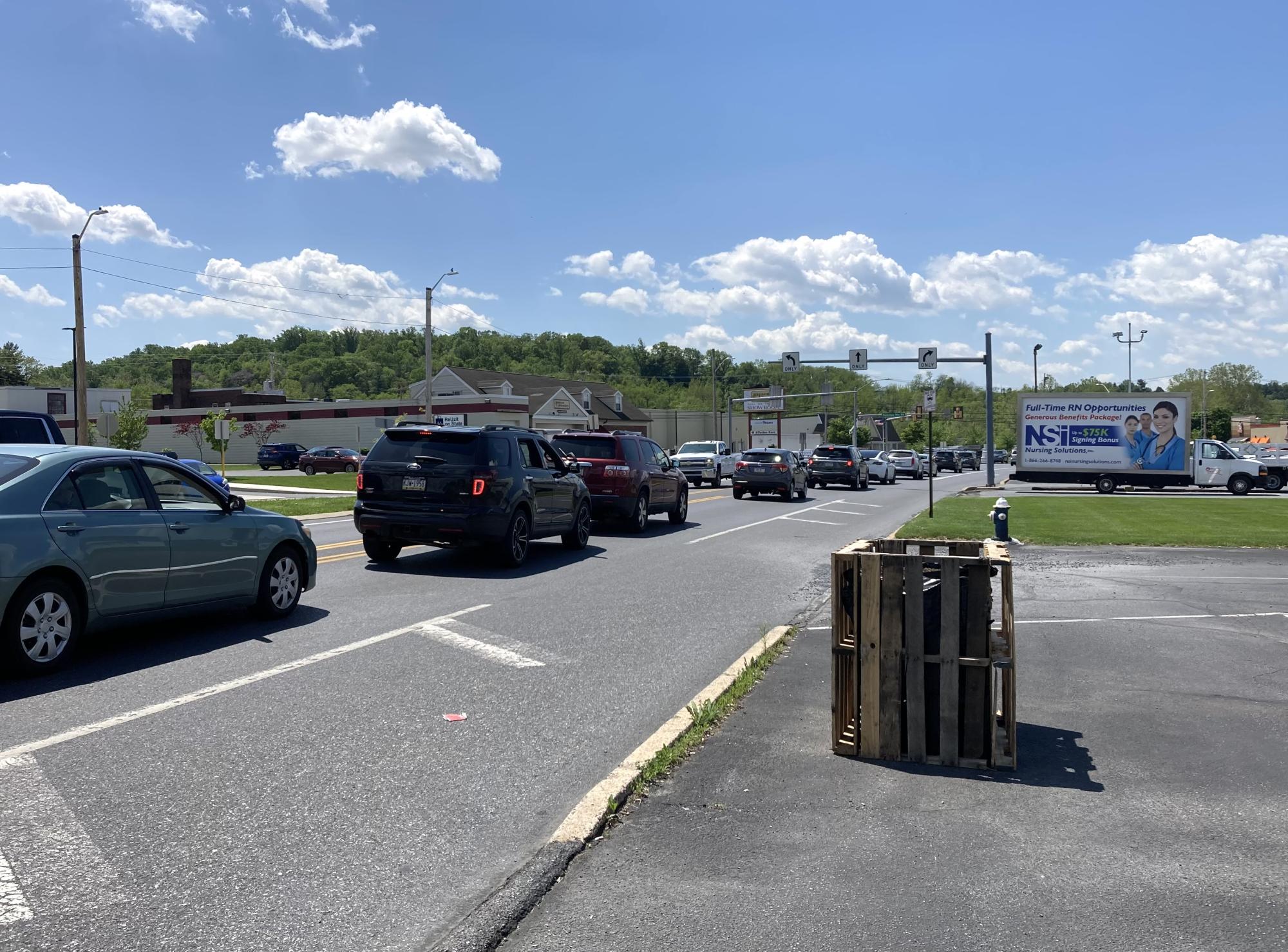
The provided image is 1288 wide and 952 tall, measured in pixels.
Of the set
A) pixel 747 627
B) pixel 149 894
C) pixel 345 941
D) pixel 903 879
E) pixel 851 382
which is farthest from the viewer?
pixel 851 382

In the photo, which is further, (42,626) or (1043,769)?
(42,626)

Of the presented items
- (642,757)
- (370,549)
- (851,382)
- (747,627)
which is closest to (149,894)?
(642,757)

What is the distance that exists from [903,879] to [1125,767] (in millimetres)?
2169

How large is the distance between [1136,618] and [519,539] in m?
7.39

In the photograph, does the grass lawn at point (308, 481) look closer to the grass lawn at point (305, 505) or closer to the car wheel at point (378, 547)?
the grass lawn at point (305, 505)

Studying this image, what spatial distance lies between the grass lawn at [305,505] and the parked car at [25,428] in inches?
452

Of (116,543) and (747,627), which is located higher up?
(116,543)

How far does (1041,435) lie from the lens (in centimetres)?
4100

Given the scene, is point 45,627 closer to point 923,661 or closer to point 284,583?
point 284,583

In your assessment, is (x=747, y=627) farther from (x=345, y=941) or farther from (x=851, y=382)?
(x=851, y=382)

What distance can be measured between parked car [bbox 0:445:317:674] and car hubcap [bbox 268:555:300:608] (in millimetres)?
18

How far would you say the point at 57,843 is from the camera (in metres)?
4.21

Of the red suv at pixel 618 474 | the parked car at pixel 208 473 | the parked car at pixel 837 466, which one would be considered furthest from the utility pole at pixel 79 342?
the parked car at pixel 837 466

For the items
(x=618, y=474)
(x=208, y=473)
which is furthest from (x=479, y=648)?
(x=208, y=473)
